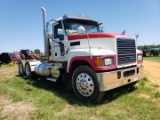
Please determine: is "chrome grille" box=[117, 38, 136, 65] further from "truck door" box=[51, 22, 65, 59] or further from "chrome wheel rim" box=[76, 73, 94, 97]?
"truck door" box=[51, 22, 65, 59]

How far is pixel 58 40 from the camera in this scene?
694cm

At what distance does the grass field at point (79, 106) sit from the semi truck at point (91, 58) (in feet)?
1.50

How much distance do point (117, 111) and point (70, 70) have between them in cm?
209

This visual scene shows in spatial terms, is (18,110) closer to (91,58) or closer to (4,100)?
(4,100)

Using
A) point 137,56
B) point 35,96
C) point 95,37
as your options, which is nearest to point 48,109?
point 35,96

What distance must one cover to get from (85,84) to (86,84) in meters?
0.04

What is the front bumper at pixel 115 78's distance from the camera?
482 centimetres

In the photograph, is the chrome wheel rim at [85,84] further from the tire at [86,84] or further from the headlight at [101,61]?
the headlight at [101,61]

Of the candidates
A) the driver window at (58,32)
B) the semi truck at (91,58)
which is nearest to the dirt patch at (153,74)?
the semi truck at (91,58)

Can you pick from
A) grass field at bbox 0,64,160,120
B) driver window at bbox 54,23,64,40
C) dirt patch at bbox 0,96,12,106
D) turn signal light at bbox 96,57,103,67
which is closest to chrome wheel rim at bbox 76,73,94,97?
grass field at bbox 0,64,160,120

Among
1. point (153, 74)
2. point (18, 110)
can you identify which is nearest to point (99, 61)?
point (18, 110)

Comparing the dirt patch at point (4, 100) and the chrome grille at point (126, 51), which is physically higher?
the chrome grille at point (126, 51)

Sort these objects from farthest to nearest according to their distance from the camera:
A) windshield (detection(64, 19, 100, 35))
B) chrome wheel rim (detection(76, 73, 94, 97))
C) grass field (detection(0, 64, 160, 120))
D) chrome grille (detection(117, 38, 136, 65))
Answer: windshield (detection(64, 19, 100, 35)) < chrome grille (detection(117, 38, 136, 65)) < chrome wheel rim (detection(76, 73, 94, 97)) < grass field (detection(0, 64, 160, 120))

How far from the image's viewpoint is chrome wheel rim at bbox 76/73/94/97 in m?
5.16
